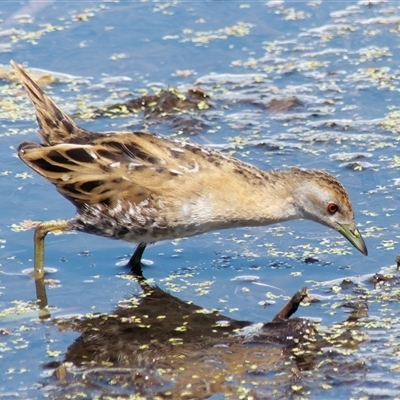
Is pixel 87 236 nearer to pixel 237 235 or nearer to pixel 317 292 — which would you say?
pixel 237 235

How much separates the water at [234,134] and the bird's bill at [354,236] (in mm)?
173

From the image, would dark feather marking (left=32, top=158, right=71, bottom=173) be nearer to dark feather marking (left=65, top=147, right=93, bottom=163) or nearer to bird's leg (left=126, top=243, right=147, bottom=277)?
dark feather marking (left=65, top=147, right=93, bottom=163)

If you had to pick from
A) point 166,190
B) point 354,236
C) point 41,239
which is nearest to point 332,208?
point 354,236

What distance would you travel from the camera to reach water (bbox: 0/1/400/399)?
21.8ft

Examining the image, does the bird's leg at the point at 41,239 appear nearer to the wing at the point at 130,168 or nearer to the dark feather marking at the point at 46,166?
the wing at the point at 130,168

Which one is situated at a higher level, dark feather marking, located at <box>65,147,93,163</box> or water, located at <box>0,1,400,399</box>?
dark feather marking, located at <box>65,147,93,163</box>

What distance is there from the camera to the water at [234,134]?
663 centimetres

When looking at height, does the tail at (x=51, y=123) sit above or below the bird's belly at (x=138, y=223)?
above

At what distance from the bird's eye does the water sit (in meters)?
0.40

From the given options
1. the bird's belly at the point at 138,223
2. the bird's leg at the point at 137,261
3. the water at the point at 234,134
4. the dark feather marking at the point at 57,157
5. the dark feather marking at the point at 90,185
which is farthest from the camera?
the bird's leg at the point at 137,261

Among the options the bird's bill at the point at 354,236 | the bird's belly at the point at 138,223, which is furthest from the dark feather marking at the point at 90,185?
the bird's bill at the point at 354,236

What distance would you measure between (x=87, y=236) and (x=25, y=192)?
0.73 meters

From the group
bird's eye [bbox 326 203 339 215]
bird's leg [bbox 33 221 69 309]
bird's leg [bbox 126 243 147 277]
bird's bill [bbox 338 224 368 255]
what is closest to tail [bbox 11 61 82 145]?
bird's leg [bbox 33 221 69 309]

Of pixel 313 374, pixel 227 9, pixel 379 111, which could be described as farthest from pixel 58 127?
pixel 227 9
